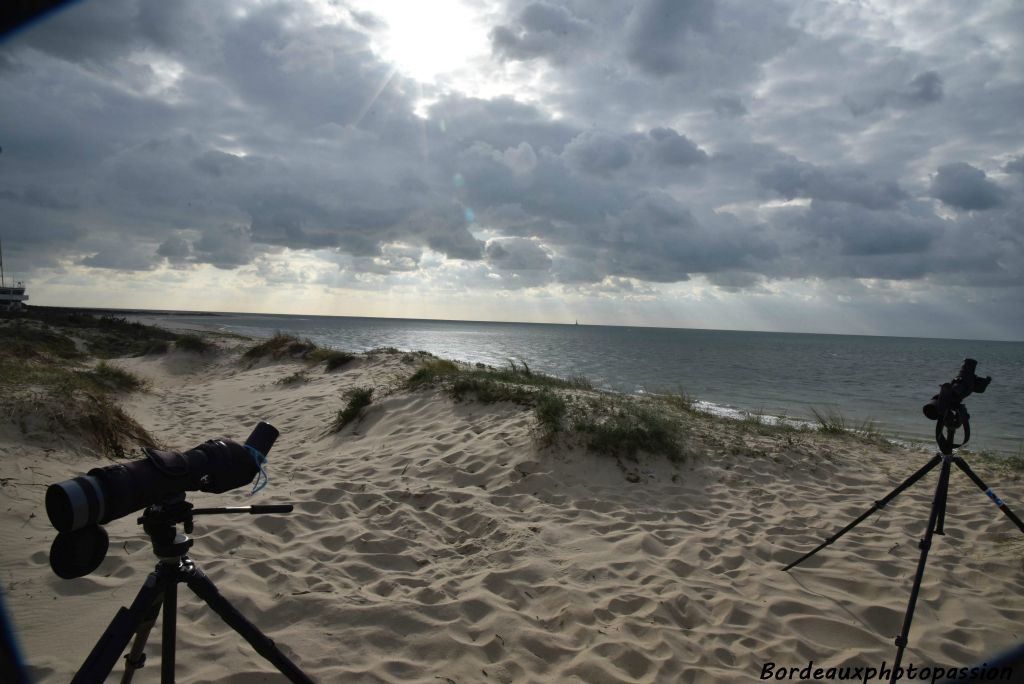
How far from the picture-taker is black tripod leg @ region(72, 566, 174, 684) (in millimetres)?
1614

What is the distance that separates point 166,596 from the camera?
71.6 inches

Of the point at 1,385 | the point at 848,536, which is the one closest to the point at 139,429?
the point at 1,385

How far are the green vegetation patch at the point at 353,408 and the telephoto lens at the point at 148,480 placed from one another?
674 cm

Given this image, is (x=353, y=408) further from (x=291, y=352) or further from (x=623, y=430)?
(x=291, y=352)

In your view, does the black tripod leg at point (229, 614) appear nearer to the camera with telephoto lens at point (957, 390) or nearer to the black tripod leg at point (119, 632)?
the black tripod leg at point (119, 632)

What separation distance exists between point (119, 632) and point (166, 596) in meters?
0.15

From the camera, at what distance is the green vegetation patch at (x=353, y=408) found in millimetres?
8551

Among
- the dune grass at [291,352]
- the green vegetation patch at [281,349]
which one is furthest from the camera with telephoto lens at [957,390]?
the green vegetation patch at [281,349]

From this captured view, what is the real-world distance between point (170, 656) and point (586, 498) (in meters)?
4.20

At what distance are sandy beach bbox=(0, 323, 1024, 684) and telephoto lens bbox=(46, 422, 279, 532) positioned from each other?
1.51 m

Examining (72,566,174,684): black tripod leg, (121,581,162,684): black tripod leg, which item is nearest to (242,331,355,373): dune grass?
(121,581,162,684): black tripod leg

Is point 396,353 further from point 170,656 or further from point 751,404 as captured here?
point 170,656

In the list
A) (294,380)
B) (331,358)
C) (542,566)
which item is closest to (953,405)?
(542,566)

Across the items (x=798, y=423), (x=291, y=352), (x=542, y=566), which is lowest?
(x=542, y=566)
